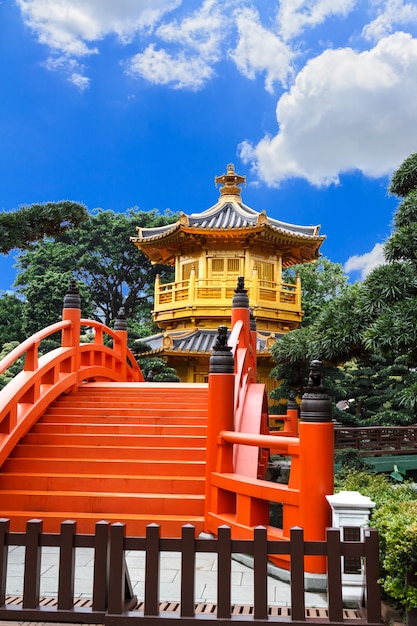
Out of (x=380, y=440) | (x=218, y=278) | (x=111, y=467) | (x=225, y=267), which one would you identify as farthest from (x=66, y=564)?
(x=225, y=267)

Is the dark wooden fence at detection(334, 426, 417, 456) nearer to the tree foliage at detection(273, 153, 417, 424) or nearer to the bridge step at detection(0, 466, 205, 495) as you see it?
the tree foliage at detection(273, 153, 417, 424)


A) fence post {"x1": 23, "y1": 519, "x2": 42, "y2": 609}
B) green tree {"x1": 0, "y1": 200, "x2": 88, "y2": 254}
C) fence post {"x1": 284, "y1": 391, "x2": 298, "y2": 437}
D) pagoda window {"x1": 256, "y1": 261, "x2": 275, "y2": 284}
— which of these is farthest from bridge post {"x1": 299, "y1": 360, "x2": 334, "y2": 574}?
pagoda window {"x1": 256, "y1": 261, "x2": 275, "y2": 284}

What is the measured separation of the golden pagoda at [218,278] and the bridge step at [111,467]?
1040 centimetres

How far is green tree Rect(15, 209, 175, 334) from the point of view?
103 feet

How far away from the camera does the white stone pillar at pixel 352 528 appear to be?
403 cm

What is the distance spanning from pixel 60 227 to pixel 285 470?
6280mm

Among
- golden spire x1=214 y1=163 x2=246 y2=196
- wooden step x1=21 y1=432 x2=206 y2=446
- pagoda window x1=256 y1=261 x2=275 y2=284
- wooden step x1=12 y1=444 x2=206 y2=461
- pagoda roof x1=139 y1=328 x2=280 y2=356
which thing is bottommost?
wooden step x1=12 y1=444 x2=206 y2=461

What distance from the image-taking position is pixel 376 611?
11.2ft

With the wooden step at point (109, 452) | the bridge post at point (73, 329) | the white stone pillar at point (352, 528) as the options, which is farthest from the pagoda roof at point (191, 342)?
the white stone pillar at point (352, 528)

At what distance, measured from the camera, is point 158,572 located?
343 centimetres

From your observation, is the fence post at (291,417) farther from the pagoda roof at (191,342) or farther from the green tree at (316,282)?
the green tree at (316,282)

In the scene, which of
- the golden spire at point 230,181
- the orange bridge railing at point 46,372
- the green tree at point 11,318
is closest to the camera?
the orange bridge railing at point 46,372

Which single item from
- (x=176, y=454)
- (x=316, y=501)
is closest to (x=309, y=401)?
(x=316, y=501)

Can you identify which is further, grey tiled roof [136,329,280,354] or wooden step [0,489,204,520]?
grey tiled roof [136,329,280,354]
